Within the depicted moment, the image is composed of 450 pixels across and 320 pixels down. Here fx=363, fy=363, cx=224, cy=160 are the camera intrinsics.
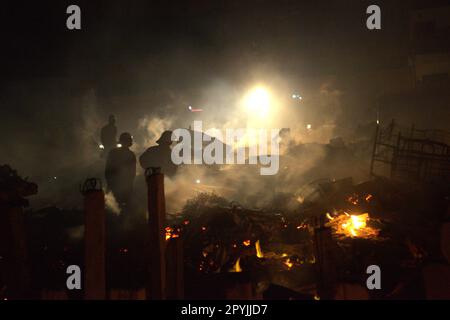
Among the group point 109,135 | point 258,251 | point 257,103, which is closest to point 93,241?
point 258,251

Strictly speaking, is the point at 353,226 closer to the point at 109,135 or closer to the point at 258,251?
the point at 258,251

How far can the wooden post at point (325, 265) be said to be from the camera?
6.72 m

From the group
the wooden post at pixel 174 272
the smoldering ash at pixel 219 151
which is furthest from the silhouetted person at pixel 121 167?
the smoldering ash at pixel 219 151

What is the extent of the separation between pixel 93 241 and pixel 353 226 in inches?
291

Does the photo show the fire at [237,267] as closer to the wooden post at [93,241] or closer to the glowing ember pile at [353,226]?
the glowing ember pile at [353,226]

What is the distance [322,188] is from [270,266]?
5748mm

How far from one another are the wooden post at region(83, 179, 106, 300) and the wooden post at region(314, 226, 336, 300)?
13.1ft

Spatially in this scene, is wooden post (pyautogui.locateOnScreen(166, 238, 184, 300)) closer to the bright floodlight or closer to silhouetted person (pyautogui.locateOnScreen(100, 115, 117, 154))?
silhouetted person (pyautogui.locateOnScreen(100, 115, 117, 154))

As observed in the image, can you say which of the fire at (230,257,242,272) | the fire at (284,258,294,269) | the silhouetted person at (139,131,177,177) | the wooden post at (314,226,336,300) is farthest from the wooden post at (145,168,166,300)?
the silhouetted person at (139,131,177,177)

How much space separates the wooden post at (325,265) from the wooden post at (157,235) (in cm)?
294

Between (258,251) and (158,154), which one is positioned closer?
(258,251)

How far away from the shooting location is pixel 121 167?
34.6 ft

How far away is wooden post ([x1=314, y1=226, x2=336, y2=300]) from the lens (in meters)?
6.72

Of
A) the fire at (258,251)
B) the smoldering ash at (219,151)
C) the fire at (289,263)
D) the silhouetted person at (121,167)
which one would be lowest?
the fire at (289,263)
